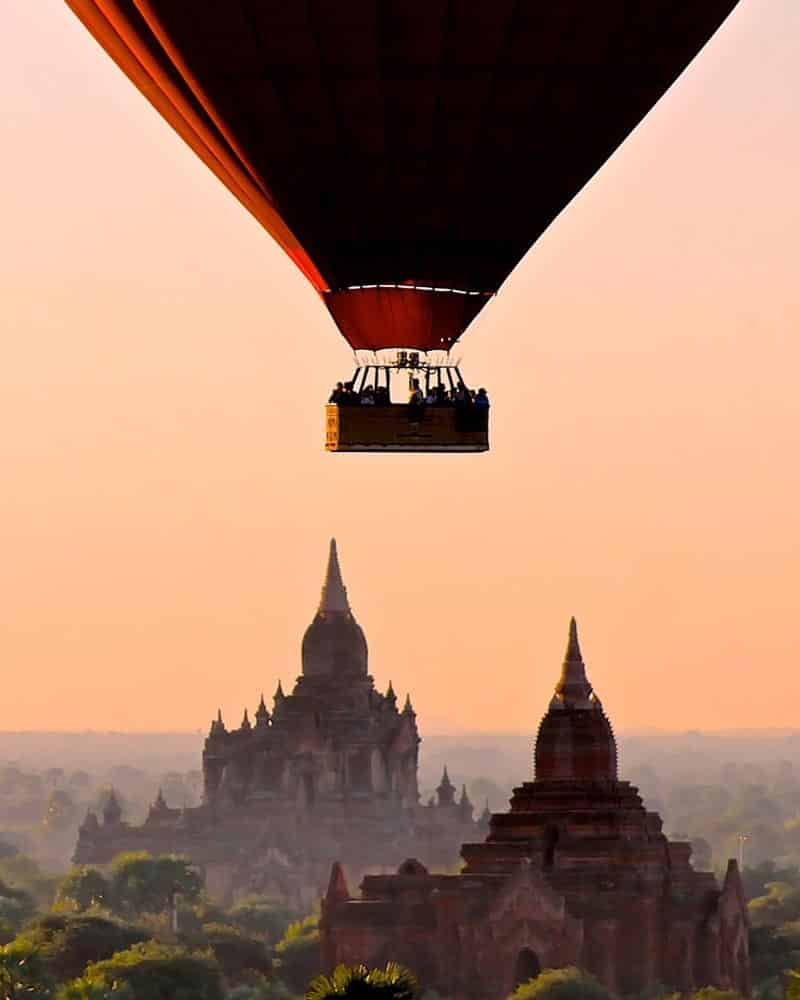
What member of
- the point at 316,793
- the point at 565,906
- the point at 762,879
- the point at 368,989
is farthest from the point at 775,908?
the point at 368,989

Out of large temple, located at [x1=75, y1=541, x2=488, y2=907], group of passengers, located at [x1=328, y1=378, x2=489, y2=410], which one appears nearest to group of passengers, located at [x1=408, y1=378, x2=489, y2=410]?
group of passengers, located at [x1=328, y1=378, x2=489, y2=410]

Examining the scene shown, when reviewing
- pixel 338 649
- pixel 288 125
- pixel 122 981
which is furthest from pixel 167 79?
pixel 338 649

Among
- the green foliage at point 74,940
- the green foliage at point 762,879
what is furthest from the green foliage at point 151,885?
the green foliage at point 74,940

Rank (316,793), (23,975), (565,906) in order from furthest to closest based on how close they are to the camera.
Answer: (316,793) → (23,975) → (565,906)

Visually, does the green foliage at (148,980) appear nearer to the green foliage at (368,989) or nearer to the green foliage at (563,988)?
the green foliage at (563,988)

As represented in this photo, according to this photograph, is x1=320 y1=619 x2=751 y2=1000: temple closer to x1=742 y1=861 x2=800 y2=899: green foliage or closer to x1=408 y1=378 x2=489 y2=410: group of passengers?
x1=408 y1=378 x2=489 y2=410: group of passengers

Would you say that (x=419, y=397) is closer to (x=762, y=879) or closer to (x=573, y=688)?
(x=573, y=688)
